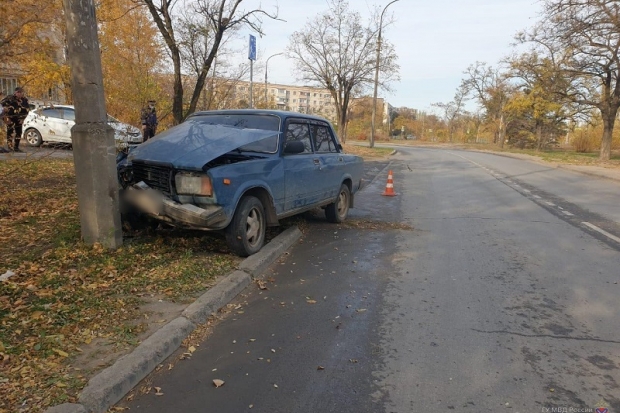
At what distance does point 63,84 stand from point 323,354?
58.3 ft

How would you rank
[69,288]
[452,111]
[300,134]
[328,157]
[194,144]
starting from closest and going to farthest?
[69,288] < [194,144] < [300,134] < [328,157] < [452,111]

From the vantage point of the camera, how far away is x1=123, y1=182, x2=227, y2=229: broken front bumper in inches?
198

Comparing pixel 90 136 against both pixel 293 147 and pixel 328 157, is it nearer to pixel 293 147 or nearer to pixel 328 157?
pixel 293 147

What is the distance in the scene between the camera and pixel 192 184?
16.8 feet

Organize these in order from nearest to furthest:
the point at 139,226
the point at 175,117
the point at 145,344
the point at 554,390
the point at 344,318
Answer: the point at 554,390 < the point at 145,344 < the point at 344,318 < the point at 139,226 < the point at 175,117

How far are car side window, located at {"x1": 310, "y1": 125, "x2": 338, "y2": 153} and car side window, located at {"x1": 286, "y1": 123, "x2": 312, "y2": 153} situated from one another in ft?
0.71

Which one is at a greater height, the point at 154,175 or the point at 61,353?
the point at 154,175

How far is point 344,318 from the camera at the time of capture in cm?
421

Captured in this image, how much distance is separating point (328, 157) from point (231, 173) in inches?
109

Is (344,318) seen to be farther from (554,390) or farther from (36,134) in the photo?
(36,134)

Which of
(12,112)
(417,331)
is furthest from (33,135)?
(417,331)

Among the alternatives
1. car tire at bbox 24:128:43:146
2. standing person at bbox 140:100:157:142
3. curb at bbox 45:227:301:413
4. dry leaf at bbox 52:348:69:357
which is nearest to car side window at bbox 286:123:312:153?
curb at bbox 45:227:301:413

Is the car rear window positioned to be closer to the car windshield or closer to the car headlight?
the car windshield

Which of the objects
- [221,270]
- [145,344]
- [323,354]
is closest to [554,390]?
[323,354]
